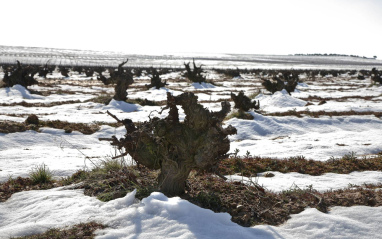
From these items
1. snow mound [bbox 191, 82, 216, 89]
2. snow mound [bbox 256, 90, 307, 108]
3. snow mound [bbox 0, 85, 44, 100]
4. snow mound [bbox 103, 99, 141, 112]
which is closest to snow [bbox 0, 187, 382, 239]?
snow mound [bbox 103, 99, 141, 112]

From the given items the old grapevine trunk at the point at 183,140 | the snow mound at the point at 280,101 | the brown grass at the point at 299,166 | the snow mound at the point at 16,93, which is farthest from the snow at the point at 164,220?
the snow mound at the point at 16,93

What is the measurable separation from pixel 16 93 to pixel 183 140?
19.0 meters

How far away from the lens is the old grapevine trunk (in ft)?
11.6

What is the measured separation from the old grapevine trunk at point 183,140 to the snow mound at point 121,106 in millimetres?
11338

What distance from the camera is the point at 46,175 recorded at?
15.6ft

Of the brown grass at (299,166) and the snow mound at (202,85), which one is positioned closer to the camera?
the brown grass at (299,166)

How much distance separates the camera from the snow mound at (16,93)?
18.0 meters

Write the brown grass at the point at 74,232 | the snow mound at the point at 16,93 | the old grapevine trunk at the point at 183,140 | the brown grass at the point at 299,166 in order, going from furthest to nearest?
the snow mound at the point at 16,93
the brown grass at the point at 299,166
the old grapevine trunk at the point at 183,140
the brown grass at the point at 74,232

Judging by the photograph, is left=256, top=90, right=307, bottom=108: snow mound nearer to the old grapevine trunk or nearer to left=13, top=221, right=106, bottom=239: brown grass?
the old grapevine trunk

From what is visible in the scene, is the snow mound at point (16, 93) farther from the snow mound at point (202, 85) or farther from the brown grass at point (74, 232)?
the brown grass at point (74, 232)

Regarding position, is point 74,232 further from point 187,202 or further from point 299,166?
point 299,166

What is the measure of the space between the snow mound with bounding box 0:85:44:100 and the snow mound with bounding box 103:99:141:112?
621 cm

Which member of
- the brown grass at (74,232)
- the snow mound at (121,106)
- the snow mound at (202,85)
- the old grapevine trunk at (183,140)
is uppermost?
the old grapevine trunk at (183,140)

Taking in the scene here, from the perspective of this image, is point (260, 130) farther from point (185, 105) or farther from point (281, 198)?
point (185, 105)
